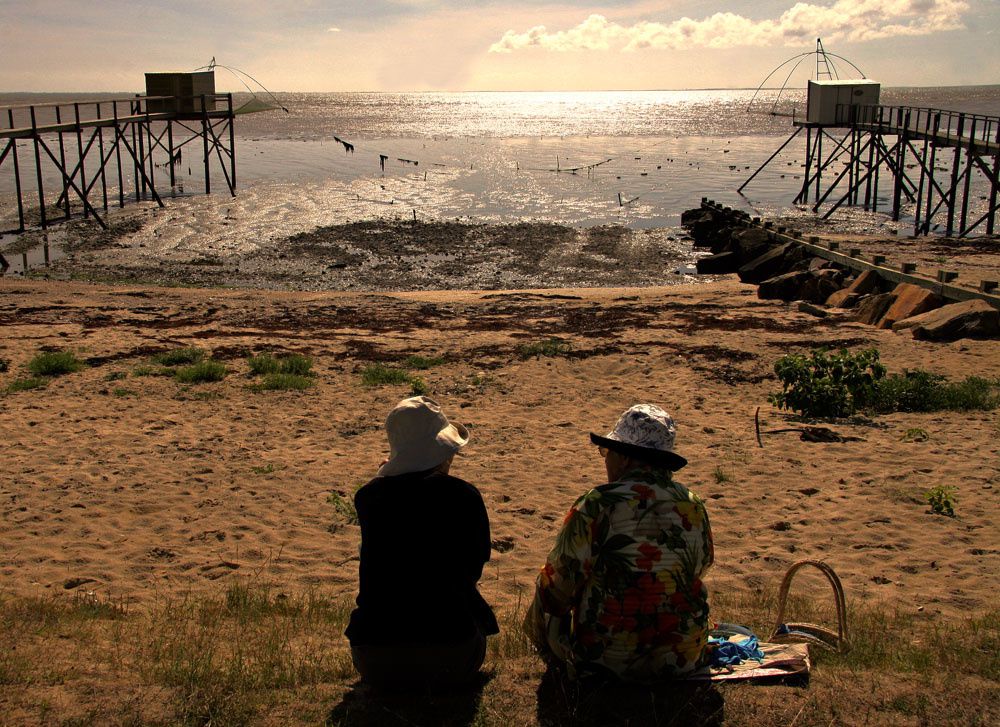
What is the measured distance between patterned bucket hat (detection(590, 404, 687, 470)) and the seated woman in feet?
2.25

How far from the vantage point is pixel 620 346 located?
43.7 feet

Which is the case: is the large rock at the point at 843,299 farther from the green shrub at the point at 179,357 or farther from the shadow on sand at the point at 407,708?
the shadow on sand at the point at 407,708

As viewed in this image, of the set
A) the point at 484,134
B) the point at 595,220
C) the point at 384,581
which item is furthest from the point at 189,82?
the point at 484,134

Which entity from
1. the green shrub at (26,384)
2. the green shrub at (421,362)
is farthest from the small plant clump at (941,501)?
the green shrub at (26,384)

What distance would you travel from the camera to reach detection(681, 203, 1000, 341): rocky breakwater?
12.8 meters

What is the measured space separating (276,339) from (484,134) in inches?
3201

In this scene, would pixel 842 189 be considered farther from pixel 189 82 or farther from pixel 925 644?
pixel 925 644

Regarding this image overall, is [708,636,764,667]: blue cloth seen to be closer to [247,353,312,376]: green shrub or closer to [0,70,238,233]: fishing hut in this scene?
[247,353,312,376]: green shrub

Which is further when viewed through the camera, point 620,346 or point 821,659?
point 620,346

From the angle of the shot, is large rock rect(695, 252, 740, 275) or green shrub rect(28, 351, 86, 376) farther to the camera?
large rock rect(695, 252, 740, 275)

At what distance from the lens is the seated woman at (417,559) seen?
3820mm

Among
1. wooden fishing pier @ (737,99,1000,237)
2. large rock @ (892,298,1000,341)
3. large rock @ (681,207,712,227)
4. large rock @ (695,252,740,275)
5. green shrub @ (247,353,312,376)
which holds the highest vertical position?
wooden fishing pier @ (737,99,1000,237)

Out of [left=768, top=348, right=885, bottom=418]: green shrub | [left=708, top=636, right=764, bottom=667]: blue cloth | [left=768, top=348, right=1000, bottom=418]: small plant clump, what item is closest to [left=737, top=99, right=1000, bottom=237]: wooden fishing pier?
[left=768, top=348, right=1000, bottom=418]: small plant clump

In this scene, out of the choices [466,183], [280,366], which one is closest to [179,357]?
[280,366]
